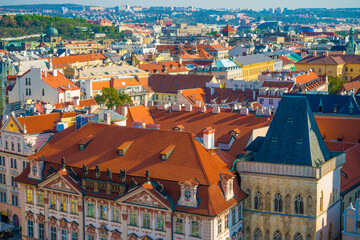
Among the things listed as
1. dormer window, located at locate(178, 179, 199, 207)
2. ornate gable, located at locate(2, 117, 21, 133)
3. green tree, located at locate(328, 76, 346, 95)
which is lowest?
green tree, located at locate(328, 76, 346, 95)

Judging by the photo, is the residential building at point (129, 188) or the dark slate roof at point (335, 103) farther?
the dark slate roof at point (335, 103)

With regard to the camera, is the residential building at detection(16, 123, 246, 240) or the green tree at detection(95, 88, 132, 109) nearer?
the residential building at detection(16, 123, 246, 240)

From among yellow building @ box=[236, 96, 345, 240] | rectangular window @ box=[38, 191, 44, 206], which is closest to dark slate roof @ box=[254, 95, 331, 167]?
yellow building @ box=[236, 96, 345, 240]

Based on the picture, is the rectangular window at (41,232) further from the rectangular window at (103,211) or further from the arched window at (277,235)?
the arched window at (277,235)

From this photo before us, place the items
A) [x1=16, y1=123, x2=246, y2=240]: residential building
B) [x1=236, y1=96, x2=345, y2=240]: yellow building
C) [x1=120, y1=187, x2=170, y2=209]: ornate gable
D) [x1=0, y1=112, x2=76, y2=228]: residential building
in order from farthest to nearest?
[x1=0, y1=112, x2=76, y2=228]: residential building → [x1=236, y1=96, x2=345, y2=240]: yellow building → [x1=120, y1=187, x2=170, y2=209]: ornate gable → [x1=16, y1=123, x2=246, y2=240]: residential building

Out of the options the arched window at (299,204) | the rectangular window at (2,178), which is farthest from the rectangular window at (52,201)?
the arched window at (299,204)

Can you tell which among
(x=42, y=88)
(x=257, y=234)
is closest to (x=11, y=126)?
(x=257, y=234)

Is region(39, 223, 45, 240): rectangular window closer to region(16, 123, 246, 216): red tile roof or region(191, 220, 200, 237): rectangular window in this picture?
region(16, 123, 246, 216): red tile roof

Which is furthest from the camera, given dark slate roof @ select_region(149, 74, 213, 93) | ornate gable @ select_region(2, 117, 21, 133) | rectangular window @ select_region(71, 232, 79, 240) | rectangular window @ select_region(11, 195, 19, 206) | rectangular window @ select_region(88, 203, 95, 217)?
dark slate roof @ select_region(149, 74, 213, 93)
